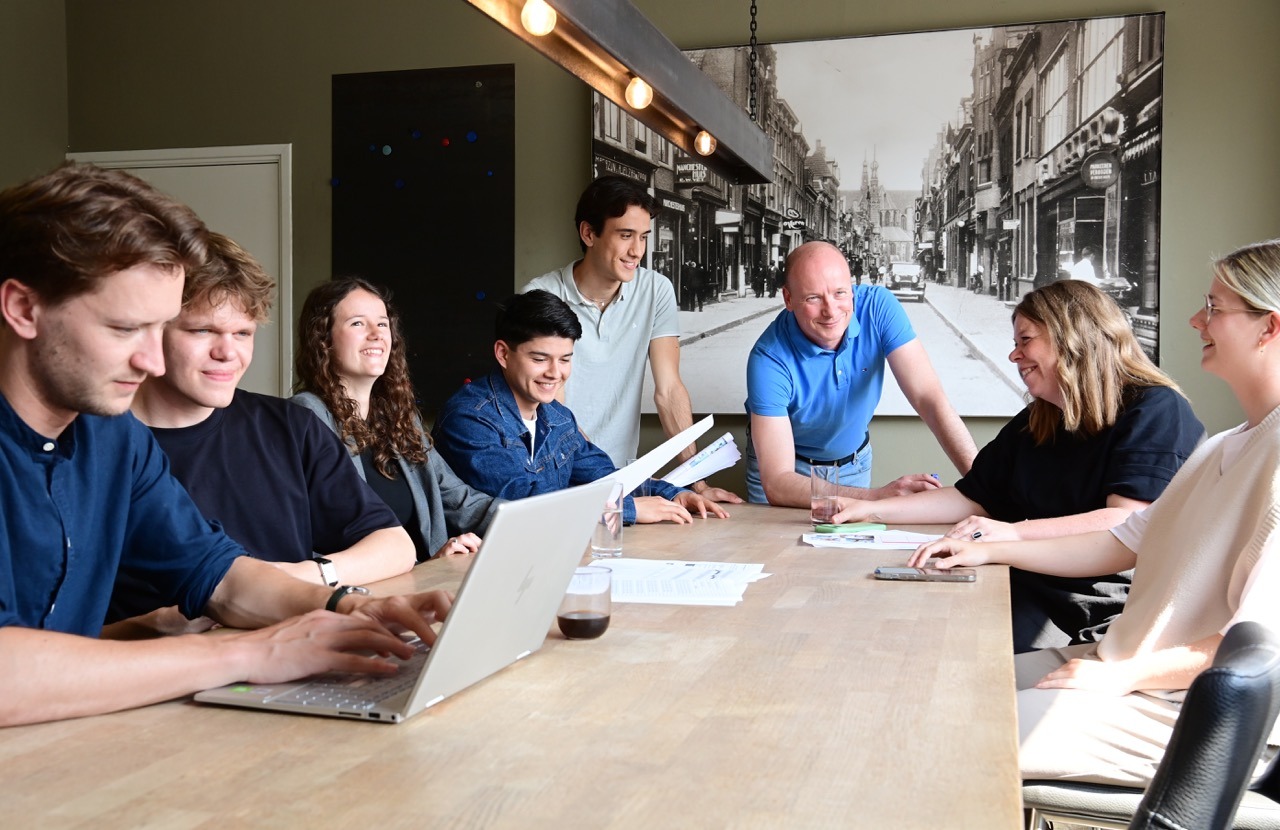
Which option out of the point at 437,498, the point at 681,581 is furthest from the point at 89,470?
the point at 437,498

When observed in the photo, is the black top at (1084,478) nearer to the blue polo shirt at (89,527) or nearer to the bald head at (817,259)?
the bald head at (817,259)

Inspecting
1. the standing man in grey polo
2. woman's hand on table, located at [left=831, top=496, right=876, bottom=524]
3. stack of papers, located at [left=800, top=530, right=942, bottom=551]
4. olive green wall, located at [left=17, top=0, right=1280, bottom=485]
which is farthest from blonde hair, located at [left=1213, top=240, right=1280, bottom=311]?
olive green wall, located at [left=17, top=0, right=1280, bottom=485]

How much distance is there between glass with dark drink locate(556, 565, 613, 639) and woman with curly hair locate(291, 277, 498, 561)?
1.05 m

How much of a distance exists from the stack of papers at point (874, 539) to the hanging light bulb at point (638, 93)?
1.00 metres

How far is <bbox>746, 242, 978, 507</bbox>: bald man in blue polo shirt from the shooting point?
3363 mm

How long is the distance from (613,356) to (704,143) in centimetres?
105

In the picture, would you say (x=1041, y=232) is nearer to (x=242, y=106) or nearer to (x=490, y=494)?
(x=490, y=494)

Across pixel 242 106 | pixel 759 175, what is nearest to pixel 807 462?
pixel 759 175

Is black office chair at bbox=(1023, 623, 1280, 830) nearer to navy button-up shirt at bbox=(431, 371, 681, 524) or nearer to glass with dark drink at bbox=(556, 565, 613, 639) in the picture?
glass with dark drink at bbox=(556, 565, 613, 639)

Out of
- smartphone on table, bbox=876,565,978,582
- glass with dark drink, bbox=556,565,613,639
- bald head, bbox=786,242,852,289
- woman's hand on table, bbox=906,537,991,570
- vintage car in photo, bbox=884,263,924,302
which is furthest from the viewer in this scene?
vintage car in photo, bbox=884,263,924,302

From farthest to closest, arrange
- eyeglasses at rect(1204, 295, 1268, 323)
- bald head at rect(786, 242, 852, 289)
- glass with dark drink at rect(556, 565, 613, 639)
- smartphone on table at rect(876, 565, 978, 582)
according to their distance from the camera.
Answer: bald head at rect(786, 242, 852, 289) < smartphone on table at rect(876, 565, 978, 582) < eyeglasses at rect(1204, 295, 1268, 323) < glass with dark drink at rect(556, 565, 613, 639)

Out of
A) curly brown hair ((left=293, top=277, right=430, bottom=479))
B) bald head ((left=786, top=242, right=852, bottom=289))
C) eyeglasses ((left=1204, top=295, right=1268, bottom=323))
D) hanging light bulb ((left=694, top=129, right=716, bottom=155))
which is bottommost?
curly brown hair ((left=293, top=277, right=430, bottom=479))

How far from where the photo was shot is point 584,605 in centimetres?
157

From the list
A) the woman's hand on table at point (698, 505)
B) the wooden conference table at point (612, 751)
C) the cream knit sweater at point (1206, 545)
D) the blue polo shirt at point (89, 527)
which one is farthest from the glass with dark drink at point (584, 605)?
the woman's hand on table at point (698, 505)
